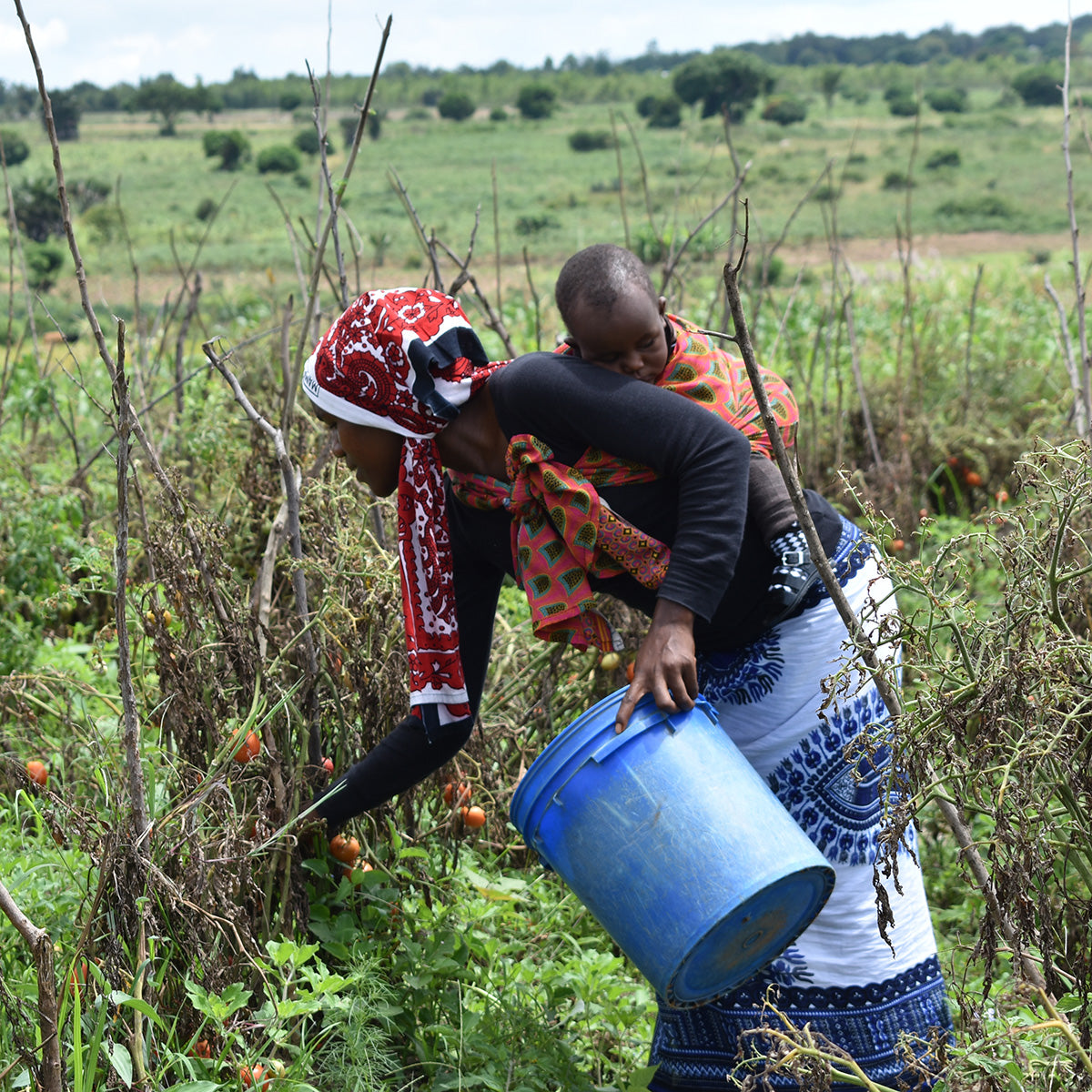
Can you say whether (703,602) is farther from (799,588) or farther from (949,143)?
(949,143)

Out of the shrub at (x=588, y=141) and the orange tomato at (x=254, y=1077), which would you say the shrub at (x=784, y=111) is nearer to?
the shrub at (x=588, y=141)

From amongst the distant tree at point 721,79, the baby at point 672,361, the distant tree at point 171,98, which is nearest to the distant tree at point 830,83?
the distant tree at point 721,79

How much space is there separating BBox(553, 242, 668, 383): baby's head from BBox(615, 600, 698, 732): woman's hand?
1.16 ft

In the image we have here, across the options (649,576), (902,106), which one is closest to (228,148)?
(902,106)

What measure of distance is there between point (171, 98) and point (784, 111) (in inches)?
1458

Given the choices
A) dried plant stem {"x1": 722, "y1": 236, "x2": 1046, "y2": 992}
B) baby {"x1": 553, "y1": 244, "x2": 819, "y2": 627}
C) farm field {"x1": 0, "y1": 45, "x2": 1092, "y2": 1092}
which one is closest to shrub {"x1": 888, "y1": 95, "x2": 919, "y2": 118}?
farm field {"x1": 0, "y1": 45, "x2": 1092, "y2": 1092}

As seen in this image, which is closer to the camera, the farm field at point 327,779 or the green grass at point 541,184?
the farm field at point 327,779

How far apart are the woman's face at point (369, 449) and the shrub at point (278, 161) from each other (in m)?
44.4

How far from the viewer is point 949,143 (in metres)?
44.3

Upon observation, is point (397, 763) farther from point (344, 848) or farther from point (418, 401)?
point (418, 401)

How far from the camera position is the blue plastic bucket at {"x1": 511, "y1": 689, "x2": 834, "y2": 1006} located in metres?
1.45

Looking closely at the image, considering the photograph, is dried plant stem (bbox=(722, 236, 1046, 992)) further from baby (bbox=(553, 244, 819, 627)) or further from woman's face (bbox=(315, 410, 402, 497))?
woman's face (bbox=(315, 410, 402, 497))

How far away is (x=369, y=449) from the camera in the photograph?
1741 mm

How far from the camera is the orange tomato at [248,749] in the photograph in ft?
5.92
